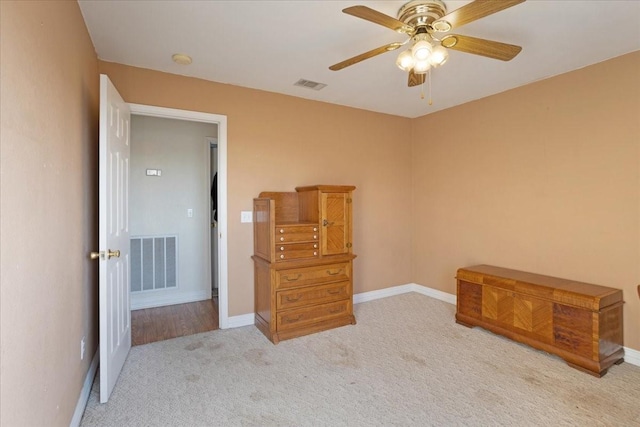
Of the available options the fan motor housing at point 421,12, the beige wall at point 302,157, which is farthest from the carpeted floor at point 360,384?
the fan motor housing at point 421,12

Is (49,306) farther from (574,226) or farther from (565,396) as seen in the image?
(574,226)

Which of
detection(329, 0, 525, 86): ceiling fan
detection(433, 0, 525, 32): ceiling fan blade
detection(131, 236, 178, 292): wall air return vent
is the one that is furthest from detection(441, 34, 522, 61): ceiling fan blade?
detection(131, 236, 178, 292): wall air return vent

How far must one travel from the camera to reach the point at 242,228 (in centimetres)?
348

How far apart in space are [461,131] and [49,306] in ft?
13.6

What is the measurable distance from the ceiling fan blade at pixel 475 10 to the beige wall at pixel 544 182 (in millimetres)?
1935

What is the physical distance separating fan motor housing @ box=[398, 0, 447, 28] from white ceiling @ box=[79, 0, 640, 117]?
0.41 ft

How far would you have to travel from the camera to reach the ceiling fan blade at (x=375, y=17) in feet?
5.22

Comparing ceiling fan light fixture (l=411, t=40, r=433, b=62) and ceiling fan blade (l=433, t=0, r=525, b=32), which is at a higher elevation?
ceiling fan blade (l=433, t=0, r=525, b=32)

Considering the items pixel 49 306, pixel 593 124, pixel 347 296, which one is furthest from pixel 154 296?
pixel 593 124

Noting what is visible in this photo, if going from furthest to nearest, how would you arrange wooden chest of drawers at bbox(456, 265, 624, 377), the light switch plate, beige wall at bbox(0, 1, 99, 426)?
the light switch plate → wooden chest of drawers at bbox(456, 265, 624, 377) → beige wall at bbox(0, 1, 99, 426)

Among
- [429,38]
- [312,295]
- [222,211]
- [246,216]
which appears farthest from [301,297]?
[429,38]

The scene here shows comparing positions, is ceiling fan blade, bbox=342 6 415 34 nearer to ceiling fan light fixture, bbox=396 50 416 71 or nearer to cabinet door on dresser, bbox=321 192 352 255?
ceiling fan light fixture, bbox=396 50 416 71

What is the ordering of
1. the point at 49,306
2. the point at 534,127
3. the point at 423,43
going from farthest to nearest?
the point at 534,127
the point at 423,43
the point at 49,306

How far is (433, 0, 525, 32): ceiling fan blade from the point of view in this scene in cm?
155
